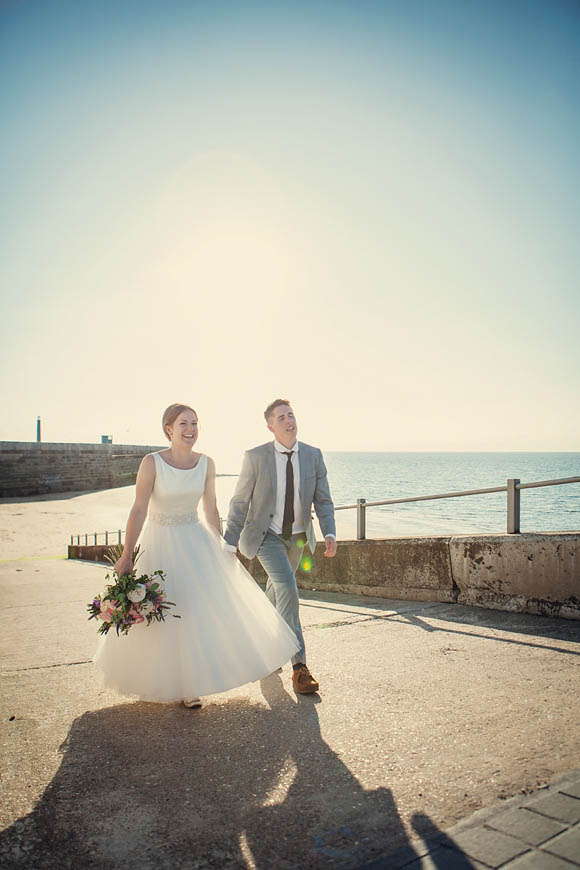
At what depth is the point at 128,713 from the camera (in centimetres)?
376

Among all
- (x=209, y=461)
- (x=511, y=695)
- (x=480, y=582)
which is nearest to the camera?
(x=511, y=695)

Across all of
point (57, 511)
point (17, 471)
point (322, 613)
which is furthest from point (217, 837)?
point (17, 471)

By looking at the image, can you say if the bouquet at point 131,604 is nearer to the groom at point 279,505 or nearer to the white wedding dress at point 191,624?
the white wedding dress at point 191,624

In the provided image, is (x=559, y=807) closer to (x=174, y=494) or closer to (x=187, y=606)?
(x=187, y=606)

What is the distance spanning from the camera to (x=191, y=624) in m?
3.89

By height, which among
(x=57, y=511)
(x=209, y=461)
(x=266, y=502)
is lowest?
(x=57, y=511)

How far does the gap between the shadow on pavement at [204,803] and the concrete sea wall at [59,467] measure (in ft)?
139

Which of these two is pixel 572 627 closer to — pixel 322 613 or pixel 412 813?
pixel 322 613

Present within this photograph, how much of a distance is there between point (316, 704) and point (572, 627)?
258 cm

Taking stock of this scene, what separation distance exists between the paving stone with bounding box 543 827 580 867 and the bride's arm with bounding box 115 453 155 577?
8.91ft

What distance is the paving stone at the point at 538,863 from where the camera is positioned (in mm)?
2049

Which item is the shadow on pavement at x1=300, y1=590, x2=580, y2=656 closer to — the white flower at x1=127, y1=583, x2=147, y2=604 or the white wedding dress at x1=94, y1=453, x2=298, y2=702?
the white wedding dress at x1=94, y1=453, x2=298, y2=702

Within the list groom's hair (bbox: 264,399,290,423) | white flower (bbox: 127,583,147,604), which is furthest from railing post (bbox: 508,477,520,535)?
white flower (bbox: 127,583,147,604)

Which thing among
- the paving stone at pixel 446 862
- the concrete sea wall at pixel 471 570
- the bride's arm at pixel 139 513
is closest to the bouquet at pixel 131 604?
the bride's arm at pixel 139 513
